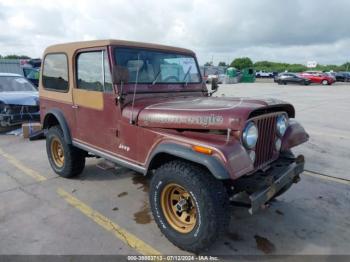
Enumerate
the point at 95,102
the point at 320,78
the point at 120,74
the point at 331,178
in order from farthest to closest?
the point at 320,78 → the point at 331,178 → the point at 95,102 → the point at 120,74

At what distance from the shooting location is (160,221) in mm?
3047

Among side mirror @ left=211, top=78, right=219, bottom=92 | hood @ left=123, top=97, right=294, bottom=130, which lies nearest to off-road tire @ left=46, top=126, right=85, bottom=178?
hood @ left=123, top=97, right=294, bottom=130

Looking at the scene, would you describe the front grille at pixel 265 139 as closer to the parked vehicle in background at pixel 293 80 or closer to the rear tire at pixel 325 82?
the parked vehicle in background at pixel 293 80

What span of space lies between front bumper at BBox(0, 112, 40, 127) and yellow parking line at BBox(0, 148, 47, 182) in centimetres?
202

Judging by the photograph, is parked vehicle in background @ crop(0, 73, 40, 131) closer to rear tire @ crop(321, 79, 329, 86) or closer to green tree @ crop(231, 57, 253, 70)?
rear tire @ crop(321, 79, 329, 86)

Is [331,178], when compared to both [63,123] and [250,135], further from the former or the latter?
[63,123]

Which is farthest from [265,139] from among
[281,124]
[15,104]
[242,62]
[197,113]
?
[242,62]

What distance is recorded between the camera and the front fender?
3.45 m

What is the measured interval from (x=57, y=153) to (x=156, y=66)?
2.38 metres

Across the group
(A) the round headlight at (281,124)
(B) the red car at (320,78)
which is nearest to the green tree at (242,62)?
(B) the red car at (320,78)

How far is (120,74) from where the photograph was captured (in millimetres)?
3172

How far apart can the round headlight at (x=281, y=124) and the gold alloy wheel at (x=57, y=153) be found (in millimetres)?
3377

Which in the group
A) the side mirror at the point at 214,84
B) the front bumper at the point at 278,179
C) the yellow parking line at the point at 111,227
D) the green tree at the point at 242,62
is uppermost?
the green tree at the point at 242,62

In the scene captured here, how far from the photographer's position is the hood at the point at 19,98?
26.2ft
